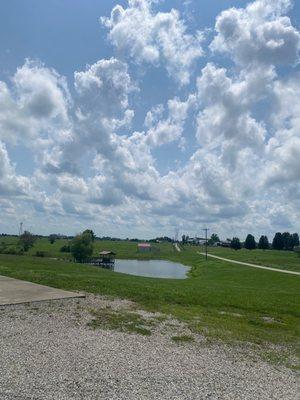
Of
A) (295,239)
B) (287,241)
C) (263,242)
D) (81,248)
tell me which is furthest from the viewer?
(295,239)

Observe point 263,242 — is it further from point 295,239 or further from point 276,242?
point 295,239

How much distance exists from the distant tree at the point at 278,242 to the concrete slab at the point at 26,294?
136 meters

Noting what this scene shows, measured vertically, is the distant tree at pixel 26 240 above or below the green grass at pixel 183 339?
above

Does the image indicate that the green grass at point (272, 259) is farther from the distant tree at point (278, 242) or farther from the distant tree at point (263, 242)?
the distant tree at point (263, 242)

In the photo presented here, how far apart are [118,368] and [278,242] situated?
5726 inches

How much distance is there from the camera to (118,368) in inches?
344

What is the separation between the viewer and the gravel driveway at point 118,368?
7562 millimetres

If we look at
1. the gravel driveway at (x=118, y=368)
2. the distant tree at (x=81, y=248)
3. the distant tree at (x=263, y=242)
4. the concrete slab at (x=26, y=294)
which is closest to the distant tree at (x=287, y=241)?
the distant tree at (x=263, y=242)

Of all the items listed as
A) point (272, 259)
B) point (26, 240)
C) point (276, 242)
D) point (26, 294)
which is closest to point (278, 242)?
point (276, 242)

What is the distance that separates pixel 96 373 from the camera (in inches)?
329

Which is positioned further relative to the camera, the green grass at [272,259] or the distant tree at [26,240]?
the distant tree at [26,240]

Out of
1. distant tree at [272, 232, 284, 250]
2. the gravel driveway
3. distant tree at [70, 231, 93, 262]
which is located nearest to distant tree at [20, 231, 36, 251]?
distant tree at [70, 231, 93, 262]

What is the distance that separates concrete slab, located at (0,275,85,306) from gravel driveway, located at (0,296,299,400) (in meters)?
3.03

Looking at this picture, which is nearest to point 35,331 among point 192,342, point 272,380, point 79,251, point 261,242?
point 192,342
